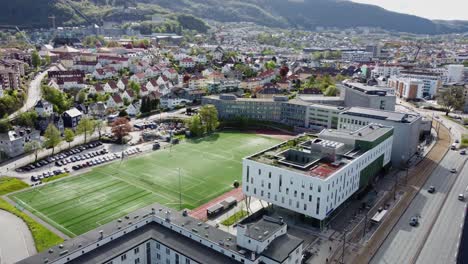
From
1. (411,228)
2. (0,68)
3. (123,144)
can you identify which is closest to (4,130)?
(123,144)

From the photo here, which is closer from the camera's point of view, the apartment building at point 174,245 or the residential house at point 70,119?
the apartment building at point 174,245

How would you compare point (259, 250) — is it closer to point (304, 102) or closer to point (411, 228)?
point (411, 228)

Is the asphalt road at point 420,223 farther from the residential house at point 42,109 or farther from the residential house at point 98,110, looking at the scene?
the residential house at point 42,109

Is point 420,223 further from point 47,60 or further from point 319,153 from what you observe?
point 47,60

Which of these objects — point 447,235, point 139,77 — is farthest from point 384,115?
point 139,77

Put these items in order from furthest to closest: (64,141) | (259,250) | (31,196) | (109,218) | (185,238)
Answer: (64,141)
(31,196)
(109,218)
(185,238)
(259,250)

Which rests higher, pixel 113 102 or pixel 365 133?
pixel 365 133

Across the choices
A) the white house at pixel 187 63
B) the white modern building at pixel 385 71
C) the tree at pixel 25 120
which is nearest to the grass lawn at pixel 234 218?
the tree at pixel 25 120
